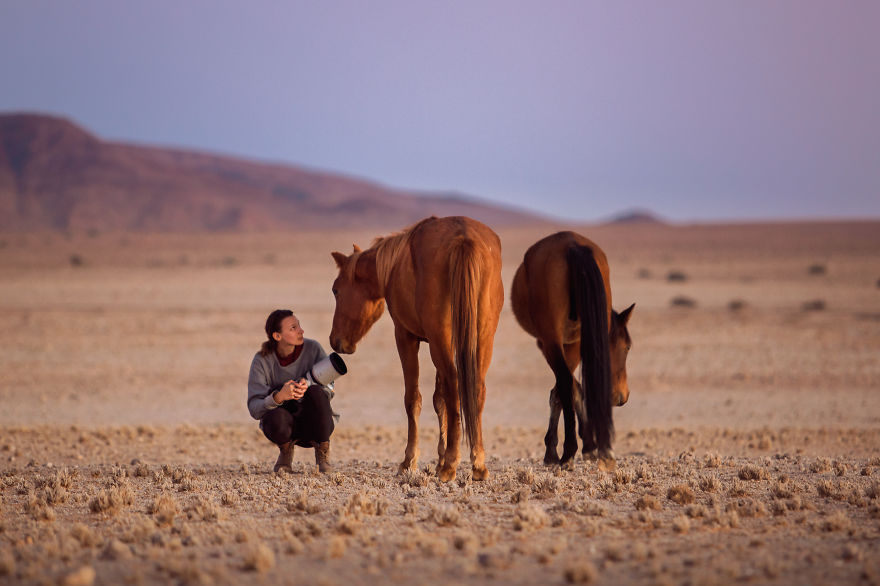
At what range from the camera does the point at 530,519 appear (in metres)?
5.45

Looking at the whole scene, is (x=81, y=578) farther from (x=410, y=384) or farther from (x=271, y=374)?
(x=410, y=384)

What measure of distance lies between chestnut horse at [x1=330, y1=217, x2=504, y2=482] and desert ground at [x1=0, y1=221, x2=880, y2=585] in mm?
478

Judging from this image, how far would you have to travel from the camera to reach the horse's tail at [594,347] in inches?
262

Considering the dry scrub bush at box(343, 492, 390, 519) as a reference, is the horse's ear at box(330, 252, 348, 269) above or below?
above

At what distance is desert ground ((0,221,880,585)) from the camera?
473 cm

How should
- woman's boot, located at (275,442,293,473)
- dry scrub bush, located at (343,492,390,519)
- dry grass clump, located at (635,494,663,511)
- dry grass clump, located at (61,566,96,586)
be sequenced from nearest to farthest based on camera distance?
1. dry grass clump, located at (61,566,96,586)
2. dry scrub bush, located at (343,492,390,519)
3. dry grass clump, located at (635,494,663,511)
4. woman's boot, located at (275,442,293,473)

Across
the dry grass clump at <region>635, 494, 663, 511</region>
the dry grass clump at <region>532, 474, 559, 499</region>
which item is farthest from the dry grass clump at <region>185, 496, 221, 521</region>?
the dry grass clump at <region>635, 494, 663, 511</region>

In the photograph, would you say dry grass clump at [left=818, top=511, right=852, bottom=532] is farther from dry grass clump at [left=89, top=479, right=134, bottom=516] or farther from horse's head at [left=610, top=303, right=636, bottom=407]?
dry grass clump at [left=89, top=479, right=134, bottom=516]

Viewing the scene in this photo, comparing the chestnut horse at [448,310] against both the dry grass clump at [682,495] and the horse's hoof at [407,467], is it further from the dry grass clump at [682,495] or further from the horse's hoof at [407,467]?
the dry grass clump at [682,495]

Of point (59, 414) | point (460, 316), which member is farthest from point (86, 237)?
point (460, 316)

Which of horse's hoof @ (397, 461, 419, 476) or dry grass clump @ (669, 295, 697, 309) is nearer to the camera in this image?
horse's hoof @ (397, 461, 419, 476)

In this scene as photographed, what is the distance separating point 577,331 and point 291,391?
2.49 meters

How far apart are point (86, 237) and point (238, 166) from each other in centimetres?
13379

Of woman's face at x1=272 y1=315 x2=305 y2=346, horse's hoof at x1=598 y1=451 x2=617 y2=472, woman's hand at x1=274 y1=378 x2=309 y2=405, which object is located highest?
woman's face at x1=272 y1=315 x2=305 y2=346
